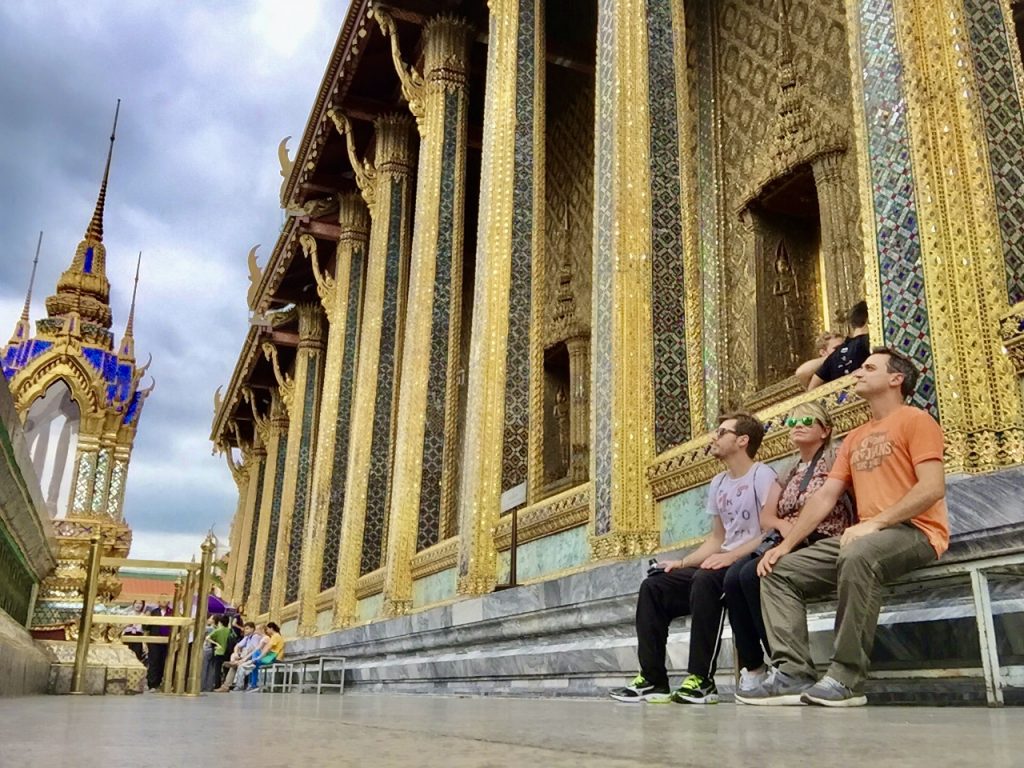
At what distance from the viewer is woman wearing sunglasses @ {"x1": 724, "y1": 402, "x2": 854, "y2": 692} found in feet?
9.30

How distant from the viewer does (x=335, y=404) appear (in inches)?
428

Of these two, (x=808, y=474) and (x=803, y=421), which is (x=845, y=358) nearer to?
(x=803, y=421)

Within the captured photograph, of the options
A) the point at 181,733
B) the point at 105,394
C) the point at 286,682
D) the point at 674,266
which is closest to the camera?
the point at 181,733

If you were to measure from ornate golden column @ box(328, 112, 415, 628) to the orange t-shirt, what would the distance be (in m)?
6.77

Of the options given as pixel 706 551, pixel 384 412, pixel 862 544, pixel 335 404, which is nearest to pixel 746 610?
pixel 706 551

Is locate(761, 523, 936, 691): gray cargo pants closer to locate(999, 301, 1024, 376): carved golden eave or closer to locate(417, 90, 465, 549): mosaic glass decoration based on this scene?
locate(999, 301, 1024, 376): carved golden eave

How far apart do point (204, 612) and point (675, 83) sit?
4379 millimetres

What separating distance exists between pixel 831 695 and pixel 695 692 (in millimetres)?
600

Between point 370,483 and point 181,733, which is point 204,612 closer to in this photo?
point 370,483

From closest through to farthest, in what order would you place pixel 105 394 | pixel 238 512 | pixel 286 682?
pixel 286 682, pixel 105 394, pixel 238 512

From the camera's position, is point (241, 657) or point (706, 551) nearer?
point (706, 551)

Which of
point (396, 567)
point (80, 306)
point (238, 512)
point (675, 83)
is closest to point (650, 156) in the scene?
point (675, 83)

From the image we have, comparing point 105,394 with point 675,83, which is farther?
point 105,394

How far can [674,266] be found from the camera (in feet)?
16.4
